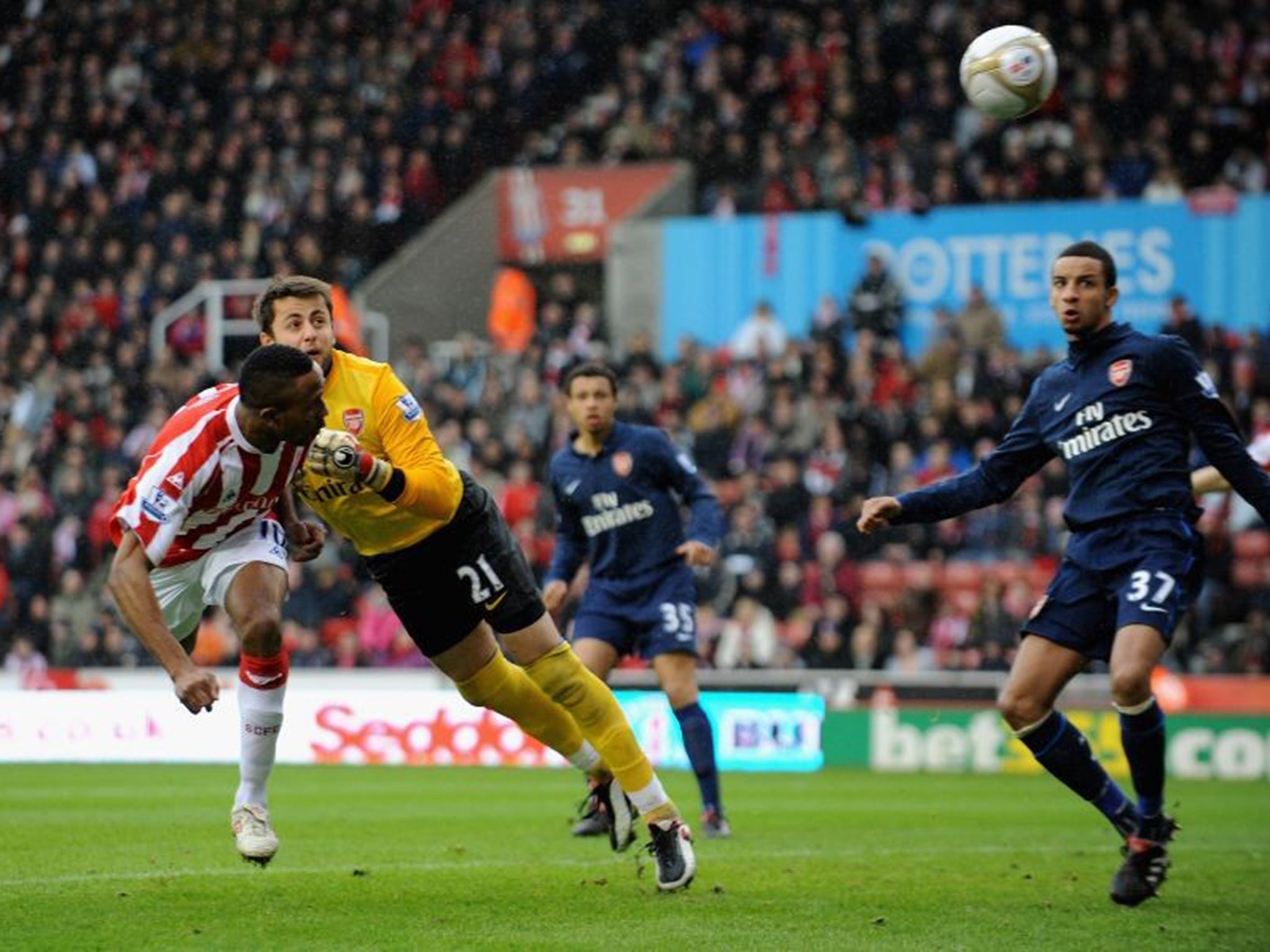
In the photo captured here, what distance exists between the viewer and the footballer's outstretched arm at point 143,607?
6.91m

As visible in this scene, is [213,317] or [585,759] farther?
[213,317]

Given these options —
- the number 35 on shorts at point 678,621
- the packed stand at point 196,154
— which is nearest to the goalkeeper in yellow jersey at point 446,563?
the number 35 on shorts at point 678,621

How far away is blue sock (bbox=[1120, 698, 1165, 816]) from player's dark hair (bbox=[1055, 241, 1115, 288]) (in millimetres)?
1658

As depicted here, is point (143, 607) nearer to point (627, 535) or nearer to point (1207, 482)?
point (627, 535)

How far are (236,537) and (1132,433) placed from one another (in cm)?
347

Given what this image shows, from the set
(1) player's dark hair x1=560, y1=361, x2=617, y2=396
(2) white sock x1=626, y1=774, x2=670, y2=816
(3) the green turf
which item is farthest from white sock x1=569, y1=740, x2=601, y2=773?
(1) player's dark hair x1=560, y1=361, x2=617, y2=396

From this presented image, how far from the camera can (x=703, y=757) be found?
10734 mm

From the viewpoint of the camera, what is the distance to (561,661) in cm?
792

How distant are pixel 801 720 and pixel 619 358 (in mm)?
6218

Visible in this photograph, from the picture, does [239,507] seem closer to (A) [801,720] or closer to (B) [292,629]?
(A) [801,720]

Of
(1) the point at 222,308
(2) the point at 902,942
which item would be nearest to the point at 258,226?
(1) the point at 222,308

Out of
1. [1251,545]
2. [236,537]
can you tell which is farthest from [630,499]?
[1251,545]

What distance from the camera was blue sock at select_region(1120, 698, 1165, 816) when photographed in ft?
26.3

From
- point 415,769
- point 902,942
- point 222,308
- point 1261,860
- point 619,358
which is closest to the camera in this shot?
point 902,942
